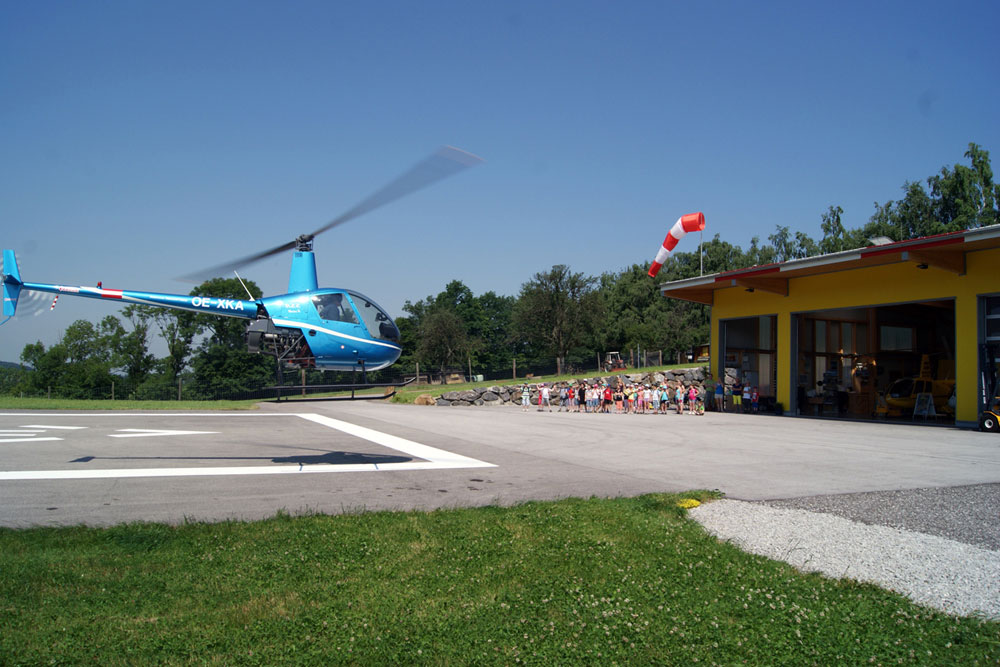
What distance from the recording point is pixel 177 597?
12.6 feet

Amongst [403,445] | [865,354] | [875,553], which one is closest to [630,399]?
[865,354]

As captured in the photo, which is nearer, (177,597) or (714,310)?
(177,597)

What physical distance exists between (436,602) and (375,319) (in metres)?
6.63

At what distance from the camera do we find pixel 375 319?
998cm

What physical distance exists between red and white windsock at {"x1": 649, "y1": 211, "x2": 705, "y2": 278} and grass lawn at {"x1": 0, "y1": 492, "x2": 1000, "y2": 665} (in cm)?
1949

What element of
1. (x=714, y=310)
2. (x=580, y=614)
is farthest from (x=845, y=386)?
(x=580, y=614)

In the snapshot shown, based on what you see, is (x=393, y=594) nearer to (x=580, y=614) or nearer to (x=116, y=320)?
(x=580, y=614)

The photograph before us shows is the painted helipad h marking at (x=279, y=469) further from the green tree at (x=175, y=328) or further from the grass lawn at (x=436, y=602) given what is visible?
the green tree at (x=175, y=328)

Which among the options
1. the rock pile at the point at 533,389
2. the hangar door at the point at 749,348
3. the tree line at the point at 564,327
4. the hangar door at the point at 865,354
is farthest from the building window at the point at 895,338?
the tree line at the point at 564,327

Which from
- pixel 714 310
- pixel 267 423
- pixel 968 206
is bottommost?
pixel 267 423

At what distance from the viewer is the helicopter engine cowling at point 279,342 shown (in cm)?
918

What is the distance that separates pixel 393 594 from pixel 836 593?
2845 millimetres

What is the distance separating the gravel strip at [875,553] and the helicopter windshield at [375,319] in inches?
221

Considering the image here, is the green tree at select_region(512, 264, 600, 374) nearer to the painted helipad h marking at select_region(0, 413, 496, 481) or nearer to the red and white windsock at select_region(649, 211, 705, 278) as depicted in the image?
the red and white windsock at select_region(649, 211, 705, 278)
